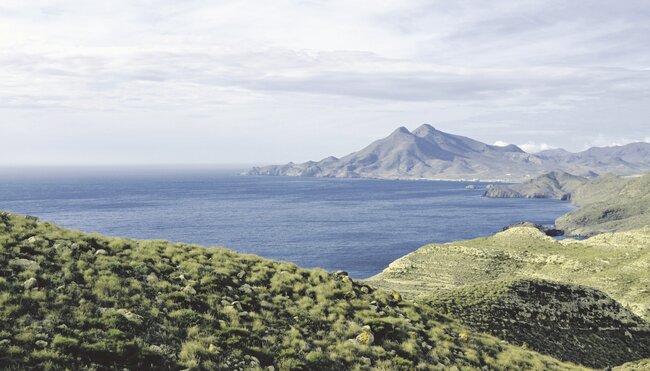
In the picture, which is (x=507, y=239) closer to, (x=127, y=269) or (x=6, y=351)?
(x=127, y=269)

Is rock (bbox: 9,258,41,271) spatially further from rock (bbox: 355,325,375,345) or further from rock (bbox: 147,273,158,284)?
rock (bbox: 355,325,375,345)

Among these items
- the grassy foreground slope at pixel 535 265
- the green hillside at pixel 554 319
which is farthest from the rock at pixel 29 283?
the grassy foreground slope at pixel 535 265

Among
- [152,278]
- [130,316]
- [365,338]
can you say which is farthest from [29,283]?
[365,338]

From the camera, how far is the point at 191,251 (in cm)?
3005

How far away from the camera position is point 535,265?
92.8 meters

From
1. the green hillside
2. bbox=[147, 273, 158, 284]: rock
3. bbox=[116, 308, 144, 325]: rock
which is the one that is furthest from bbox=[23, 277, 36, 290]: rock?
the green hillside

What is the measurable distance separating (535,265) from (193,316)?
3442 inches

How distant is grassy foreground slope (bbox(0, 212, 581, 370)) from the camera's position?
17.0 metres

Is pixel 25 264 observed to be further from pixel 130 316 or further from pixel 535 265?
pixel 535 265

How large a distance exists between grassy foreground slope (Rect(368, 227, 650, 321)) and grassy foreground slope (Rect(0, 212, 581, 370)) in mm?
47013

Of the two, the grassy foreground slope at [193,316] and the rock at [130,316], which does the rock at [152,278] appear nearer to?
the grassy foreground slope at [193,316]

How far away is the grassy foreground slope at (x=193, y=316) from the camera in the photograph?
55.9 ft

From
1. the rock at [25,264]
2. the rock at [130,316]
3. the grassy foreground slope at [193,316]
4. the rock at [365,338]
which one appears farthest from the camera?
the rock at [365,338]

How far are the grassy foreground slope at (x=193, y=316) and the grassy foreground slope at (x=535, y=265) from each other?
47.0 metres
